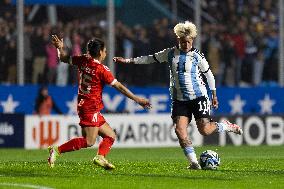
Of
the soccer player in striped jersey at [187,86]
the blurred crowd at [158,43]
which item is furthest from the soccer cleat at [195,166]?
the blurred crowd at [158,43]

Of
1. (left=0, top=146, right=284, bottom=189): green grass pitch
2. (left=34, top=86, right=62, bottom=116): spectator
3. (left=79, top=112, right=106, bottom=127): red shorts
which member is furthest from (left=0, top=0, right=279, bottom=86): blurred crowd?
(left=79, top=112, right=106, bottom=127): red shorts

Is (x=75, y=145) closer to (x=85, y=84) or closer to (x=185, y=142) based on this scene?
(x=85, y=84)

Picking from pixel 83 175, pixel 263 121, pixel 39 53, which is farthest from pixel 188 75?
pixel 39 53

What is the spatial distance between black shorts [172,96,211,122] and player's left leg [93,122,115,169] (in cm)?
123

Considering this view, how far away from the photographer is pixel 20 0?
27.8m

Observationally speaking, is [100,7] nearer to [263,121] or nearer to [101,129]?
[263,121]

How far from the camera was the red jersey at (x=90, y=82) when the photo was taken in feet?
47.2

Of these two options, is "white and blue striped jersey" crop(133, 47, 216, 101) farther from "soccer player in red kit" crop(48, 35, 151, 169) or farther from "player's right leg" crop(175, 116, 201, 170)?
"soccer player in red kit" crop(48, 35, 151, 169)

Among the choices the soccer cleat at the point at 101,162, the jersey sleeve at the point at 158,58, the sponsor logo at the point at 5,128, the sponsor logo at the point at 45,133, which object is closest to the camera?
the soccer cleat at the point at 101,162

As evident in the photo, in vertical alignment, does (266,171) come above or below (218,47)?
below

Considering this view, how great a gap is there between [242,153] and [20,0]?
8.98 meters

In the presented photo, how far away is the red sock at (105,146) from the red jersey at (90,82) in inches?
17.4

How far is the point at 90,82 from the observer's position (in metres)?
14.5

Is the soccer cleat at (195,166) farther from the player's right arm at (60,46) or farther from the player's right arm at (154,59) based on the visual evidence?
the player's right arm at (60,46)
